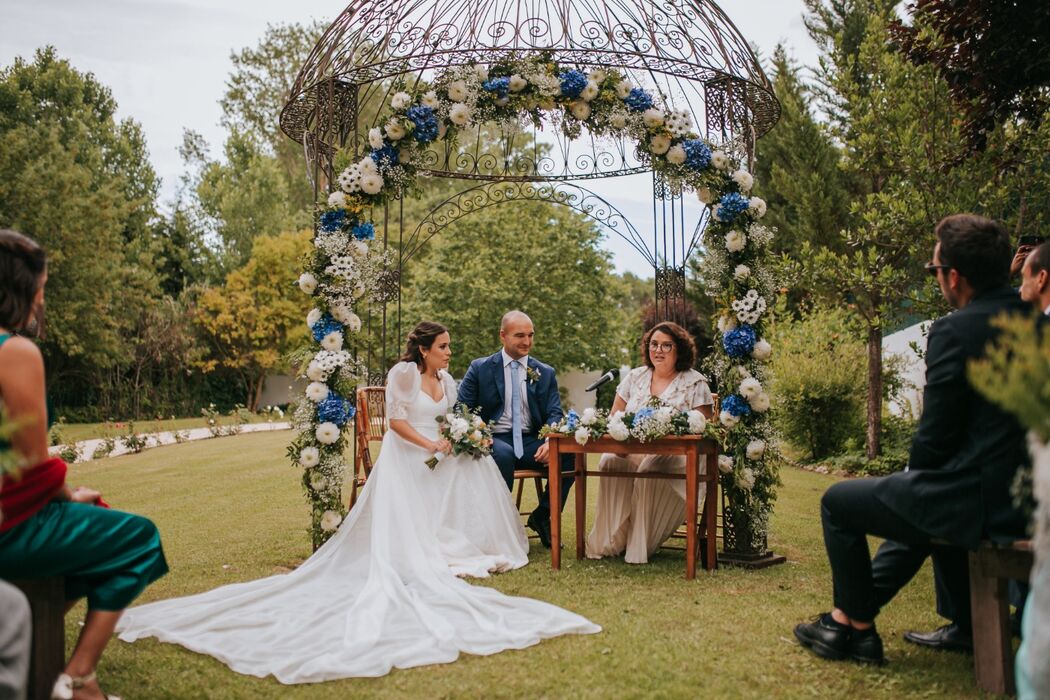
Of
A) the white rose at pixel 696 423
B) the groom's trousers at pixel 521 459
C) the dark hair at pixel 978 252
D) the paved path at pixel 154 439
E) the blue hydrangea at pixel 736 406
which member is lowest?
the paved path at pixel 154 439

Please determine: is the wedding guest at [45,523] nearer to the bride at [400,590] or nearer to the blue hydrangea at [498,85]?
the bride at [400,590]

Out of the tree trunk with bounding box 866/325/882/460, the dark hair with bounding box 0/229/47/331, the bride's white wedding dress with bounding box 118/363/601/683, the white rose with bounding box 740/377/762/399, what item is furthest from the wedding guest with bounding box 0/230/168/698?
the tree trunk with bounding box 866/325/882/460

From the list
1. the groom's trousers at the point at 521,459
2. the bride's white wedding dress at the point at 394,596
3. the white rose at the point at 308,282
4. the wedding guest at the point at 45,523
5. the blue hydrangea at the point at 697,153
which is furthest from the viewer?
the groom's trousers at the point at 521,459

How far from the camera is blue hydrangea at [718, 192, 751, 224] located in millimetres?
6949

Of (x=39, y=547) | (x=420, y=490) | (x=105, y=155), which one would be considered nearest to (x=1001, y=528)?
(x=39, y=547)

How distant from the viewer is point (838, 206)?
16.3 m

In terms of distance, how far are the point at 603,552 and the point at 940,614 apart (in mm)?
2781

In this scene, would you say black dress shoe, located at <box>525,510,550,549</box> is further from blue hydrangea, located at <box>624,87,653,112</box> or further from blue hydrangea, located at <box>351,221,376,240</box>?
blue hydrangea, located at <box>624,87,653,112</box>

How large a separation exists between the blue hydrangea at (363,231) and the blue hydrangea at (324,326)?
663 mm

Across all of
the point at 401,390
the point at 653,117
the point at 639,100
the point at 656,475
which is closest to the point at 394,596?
the point at 401,390

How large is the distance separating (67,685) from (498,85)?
198 inches

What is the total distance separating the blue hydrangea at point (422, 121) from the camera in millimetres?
6957

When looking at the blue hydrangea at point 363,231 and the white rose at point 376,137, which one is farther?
the blue hydrangea at point 363,231

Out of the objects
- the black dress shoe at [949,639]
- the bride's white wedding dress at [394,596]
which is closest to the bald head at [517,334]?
the bride's white wedding dress at [394,596]
